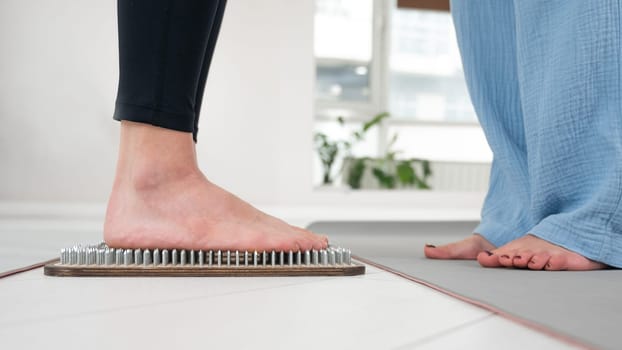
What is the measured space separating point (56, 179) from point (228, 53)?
118 centimetres

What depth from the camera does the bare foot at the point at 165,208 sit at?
937 mm

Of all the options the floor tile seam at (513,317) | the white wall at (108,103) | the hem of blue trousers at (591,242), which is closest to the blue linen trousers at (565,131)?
the hem of blue trousers at (591,242)

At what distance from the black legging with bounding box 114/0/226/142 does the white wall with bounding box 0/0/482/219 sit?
8.94 ft

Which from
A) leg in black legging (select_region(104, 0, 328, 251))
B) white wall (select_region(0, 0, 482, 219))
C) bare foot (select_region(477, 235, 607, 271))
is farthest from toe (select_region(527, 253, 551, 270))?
white wall (select_region(0, 0, 482, 219))

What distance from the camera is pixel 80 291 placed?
78cm

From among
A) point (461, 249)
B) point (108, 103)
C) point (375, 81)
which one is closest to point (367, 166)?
point (375, 81)

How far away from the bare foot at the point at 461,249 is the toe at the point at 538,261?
0.21 metres

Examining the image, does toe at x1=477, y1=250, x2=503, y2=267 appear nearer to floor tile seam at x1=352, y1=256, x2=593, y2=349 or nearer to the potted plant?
floor tile seam at x1=352, y1=256, x2=593, y2=349

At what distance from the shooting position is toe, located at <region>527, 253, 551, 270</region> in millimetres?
1047

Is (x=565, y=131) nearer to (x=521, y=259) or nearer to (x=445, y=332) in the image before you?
(x=521, y=259)

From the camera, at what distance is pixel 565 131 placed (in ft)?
3.66

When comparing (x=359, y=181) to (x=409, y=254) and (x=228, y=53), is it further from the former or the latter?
(x=409, y=254)

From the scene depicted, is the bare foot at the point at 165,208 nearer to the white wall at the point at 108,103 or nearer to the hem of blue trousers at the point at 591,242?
the hem of blue trousers at the point at 591,242

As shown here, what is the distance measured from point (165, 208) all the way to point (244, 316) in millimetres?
364
